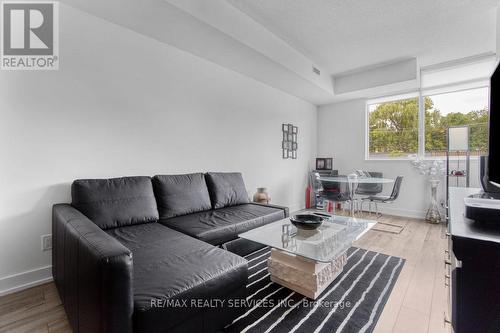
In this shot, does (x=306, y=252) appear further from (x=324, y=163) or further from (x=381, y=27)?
(x=324, y=163)

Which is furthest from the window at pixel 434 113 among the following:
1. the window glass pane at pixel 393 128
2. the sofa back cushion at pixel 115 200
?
the sofa back cushion at pixel 115 200

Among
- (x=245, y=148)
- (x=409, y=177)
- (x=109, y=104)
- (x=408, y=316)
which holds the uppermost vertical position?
(x=109, y=104)

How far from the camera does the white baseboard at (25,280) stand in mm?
1740

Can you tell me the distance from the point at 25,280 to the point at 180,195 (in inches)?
53.0

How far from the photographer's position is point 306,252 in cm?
153

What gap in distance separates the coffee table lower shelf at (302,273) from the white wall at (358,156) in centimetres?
319

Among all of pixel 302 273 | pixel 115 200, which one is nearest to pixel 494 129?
pixel 302 273

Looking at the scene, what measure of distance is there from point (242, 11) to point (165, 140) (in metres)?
1.64

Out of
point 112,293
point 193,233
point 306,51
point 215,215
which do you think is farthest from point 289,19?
point 112,293

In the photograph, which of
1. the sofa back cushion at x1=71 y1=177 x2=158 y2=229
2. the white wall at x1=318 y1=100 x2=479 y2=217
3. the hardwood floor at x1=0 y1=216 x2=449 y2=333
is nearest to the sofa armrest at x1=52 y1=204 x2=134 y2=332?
the hardwood floor at x1=0 y1=216 x2=449 y2=333

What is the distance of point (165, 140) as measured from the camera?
2.65m

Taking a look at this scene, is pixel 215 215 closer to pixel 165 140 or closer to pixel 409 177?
pixel 165 140

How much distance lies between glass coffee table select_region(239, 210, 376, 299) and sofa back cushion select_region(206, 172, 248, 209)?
0.88m

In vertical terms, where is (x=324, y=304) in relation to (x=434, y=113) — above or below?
below
